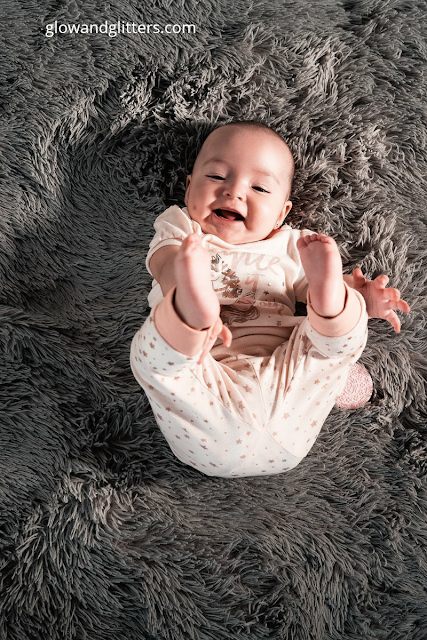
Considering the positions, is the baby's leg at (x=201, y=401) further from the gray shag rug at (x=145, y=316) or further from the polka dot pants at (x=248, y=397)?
the gray shag rug at (x=145, y=316)

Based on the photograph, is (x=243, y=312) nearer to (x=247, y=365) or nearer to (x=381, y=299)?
(x=247, y=365)

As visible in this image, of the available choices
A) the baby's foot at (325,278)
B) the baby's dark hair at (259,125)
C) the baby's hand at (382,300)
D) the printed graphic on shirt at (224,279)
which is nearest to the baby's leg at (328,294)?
the baby's foot at (325,278)

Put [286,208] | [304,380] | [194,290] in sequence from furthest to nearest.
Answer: [286,208] → [304,380] → [194,290]

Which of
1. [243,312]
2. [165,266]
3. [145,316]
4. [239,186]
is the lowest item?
[145,316]

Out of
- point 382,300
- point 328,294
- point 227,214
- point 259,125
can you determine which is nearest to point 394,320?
point 382,300

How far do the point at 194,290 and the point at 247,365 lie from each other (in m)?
0.30

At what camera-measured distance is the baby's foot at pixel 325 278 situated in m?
1.21

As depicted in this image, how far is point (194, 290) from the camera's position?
1.10 meters

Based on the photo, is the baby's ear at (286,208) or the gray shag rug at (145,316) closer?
the gray shag rug at (145,316)

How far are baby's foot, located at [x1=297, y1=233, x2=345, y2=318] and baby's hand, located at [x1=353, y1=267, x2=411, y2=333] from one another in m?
0.15

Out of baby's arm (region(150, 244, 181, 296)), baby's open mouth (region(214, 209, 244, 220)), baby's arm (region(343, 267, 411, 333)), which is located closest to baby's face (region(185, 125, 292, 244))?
baby's open mouth (region(214, 209, 244, 220))

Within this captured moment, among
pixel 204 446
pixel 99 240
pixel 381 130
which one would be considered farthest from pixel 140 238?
pixel 381 130

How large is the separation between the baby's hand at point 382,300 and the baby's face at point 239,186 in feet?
0.90

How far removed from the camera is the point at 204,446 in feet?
4.17
